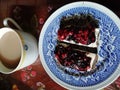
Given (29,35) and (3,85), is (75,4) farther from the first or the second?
(3,85)

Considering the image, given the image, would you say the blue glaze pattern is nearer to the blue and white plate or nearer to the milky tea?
the blue and white plate

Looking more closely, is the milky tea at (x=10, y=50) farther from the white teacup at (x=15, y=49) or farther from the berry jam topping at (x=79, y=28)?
the berry jam topping at (x=79, y=28)

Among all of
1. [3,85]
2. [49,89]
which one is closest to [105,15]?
[49,89]

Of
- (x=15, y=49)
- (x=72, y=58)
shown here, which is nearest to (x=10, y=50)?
(x=15, y=49)

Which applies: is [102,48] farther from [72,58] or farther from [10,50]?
[10,50]

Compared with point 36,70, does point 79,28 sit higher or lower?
higher

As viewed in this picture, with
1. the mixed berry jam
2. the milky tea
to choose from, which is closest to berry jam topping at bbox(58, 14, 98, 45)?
the mixed berry jam
